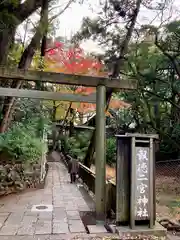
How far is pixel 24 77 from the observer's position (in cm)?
587

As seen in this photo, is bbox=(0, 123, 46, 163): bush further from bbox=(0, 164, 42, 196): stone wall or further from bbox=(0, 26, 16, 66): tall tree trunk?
bbox=(0, 26, 16, 66): tall tree trunk

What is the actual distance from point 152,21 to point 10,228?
336 inches

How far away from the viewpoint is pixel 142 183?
5340 millimetres

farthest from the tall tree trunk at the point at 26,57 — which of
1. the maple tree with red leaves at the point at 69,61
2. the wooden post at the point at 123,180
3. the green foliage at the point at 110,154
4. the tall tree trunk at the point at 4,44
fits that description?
the green foliage at the point at 110,154

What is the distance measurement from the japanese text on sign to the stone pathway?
4.01 feet

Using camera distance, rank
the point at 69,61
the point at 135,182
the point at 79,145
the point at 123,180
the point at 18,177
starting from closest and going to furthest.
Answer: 1. the point at 135,182
2. the point at 123,180
3. the point at 18,177
4. the point at 69,61
5. the point at 79,145

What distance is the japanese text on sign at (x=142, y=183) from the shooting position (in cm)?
526

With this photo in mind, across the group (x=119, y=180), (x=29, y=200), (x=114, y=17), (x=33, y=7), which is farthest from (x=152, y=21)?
(x=29, y=200)

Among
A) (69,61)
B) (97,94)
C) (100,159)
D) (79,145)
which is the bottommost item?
(79,145)

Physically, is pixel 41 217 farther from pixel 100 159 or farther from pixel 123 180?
pixel 123 180

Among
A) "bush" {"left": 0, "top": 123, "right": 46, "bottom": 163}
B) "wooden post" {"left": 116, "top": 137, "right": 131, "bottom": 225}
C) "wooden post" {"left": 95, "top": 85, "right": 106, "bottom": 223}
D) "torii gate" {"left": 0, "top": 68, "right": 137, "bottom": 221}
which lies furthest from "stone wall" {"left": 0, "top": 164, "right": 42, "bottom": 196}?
"wooden post" {"left": 116, "top": 137, "right": 131, "bottom": 225}

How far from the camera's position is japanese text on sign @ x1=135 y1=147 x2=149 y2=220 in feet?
17.3

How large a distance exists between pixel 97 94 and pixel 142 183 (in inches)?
89.4

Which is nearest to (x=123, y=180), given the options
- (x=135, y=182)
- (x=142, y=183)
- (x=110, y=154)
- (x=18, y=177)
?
(x=135, y=182)
